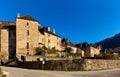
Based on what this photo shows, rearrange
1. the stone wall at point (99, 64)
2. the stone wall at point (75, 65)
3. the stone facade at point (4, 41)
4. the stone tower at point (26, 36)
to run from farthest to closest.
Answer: the stone facade at point (4, 41) → the stone tower at point (26, 36) → the stone wall at point (99, 64) → the stone wall at point (75, 65)

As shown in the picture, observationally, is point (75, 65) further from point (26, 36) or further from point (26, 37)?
point (26, 36)

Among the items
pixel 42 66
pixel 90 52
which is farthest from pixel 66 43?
pixel 42 66

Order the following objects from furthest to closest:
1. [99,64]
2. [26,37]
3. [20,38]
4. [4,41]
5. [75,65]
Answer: [4,41] < [26,37] < [20,38] < [99,64] < [75,65]

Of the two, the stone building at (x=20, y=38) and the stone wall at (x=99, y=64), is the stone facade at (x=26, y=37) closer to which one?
the stone building at (x=20, y=38)

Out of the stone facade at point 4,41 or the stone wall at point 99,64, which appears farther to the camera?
the stone facade at point 4,41

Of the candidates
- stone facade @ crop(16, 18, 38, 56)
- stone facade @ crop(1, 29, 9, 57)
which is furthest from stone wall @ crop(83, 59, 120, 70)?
stone facade @ crop(1, 29, 9, 57)

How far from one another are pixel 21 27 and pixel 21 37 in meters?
2.86

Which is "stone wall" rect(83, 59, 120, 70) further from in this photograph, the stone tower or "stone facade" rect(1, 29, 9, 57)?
"stone facade" rect(1, 29, 9, 57)

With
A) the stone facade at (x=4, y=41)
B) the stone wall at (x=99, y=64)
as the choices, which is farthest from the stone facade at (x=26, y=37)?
the stone wall at (x=99, y=64)

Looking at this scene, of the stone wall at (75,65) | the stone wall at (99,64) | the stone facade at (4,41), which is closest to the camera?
the stone wall at (75,65)

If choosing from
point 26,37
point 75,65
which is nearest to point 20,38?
point 26,37

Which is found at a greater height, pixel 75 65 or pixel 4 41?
pixel 4 41

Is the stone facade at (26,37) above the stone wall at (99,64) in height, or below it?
above

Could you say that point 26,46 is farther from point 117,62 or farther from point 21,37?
point 117,62
